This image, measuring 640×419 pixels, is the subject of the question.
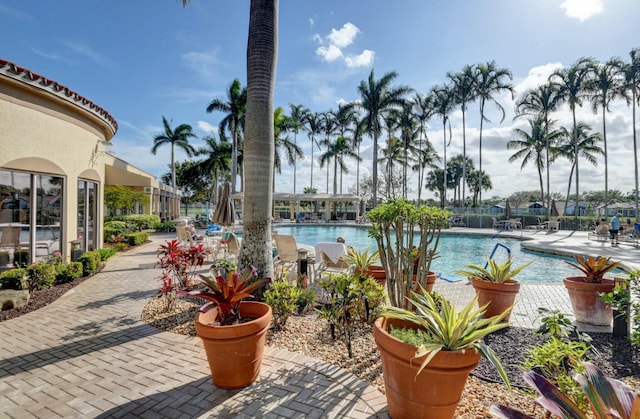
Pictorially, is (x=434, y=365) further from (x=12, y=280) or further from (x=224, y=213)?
(x=224, y=213)

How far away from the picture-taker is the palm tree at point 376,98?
2934 cm

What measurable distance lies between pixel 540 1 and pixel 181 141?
36.4 meters

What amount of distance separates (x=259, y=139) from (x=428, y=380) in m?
3.84

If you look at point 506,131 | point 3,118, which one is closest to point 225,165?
point 3,118

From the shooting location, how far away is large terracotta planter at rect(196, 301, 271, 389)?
9.07ft

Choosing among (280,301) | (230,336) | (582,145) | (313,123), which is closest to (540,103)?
(582,145)

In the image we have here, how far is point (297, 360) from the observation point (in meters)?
3.44

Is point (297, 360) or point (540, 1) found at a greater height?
point (540, 1)

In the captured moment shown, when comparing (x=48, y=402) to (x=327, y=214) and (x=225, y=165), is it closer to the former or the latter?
(x=327, y=214)

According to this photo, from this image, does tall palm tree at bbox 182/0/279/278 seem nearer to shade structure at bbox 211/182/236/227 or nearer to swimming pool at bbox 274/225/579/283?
swimming pool at bbox 274/225/579/283

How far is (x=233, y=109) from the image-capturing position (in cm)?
2747

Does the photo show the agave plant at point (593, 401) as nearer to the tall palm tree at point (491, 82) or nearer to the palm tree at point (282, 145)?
the palm tree at point (282, 145)

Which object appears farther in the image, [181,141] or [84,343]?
[181,141]

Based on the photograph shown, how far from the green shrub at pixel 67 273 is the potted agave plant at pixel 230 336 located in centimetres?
575
